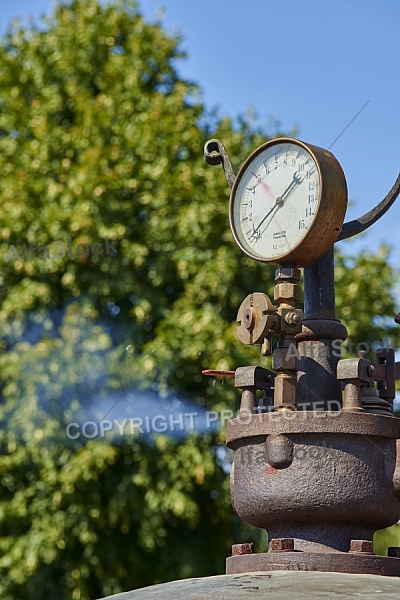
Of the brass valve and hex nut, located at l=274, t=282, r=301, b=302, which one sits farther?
hex nut, located at l=274, t=282, r=301, b=302

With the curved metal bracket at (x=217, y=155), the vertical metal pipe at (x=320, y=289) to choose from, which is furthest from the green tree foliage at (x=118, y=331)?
the vertical metal pipe at (x=320, y=289)

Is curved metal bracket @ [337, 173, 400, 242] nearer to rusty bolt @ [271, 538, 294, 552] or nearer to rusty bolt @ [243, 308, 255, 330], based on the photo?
rusty bolt @ [243, 308, 255, 330]

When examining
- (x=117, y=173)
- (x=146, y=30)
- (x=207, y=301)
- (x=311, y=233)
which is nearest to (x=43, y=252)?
(x=117, y=173)

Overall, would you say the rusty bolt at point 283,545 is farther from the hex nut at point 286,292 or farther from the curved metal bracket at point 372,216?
the curved metal bracket at point 372,216

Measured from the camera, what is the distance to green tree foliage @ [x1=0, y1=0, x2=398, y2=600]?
42.8ft

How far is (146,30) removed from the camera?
53.9 ft

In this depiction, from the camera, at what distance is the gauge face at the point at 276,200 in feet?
16.5

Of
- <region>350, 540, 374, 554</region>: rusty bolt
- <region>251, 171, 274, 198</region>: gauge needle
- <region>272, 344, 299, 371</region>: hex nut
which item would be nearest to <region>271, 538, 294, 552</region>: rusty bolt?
<region>350, 540, 374, 554</region>: rusty bolt

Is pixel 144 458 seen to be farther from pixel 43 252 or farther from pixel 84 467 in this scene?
pixel 43 252

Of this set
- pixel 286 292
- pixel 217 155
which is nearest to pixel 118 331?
pixel 217 155

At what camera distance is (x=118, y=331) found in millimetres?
13969

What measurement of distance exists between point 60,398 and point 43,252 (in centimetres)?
202

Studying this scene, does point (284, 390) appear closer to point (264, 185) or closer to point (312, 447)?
point (312, 447)

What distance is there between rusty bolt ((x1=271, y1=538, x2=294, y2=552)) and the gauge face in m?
1.24
